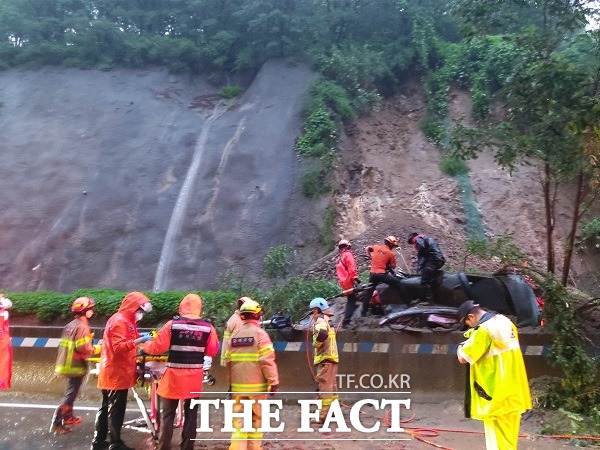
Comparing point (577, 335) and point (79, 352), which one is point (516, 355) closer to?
point (577, 335)

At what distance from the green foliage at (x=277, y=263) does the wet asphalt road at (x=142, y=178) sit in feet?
3.07

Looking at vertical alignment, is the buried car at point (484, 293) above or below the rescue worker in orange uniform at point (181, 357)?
above

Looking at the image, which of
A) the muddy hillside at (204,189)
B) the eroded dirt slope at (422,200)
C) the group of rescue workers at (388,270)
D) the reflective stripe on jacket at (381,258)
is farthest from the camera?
the muddy hillside at (204,189)

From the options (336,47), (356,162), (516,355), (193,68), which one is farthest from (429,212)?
(193,68)

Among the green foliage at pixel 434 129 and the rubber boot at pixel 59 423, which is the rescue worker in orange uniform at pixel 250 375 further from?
the green foliage at pixel 434 129

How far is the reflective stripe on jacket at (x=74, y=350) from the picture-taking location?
5863 millimetres

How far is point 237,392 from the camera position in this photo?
4719mm

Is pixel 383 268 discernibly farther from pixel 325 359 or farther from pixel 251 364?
pixel 251 364

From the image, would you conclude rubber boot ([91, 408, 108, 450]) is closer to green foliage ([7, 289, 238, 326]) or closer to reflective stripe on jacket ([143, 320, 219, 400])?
reflective stripe on jacket ([143, 320, 219, 400])

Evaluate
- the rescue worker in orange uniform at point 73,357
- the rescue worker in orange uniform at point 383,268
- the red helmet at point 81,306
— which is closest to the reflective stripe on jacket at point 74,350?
the rescue worker in orange uniform at point 73,357

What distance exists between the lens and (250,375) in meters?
4.70

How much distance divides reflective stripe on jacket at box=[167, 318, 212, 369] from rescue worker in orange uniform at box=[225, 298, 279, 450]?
335mm

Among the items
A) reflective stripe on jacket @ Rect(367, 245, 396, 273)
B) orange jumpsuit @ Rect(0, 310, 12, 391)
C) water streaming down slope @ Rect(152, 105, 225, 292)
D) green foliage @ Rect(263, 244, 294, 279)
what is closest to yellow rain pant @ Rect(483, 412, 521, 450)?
reflective stripe on jacket @ Rect(367, 245, 396, 273)

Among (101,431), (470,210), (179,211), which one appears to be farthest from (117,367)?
(470,210)
